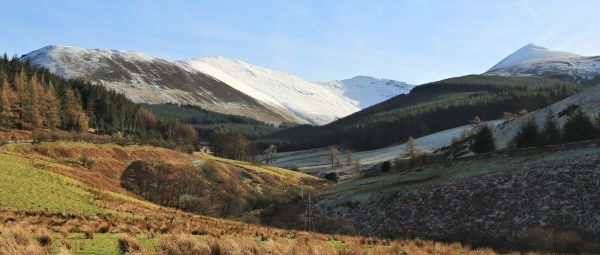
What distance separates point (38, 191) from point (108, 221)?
2120 cm

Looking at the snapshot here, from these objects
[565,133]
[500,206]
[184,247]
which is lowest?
[500,206]

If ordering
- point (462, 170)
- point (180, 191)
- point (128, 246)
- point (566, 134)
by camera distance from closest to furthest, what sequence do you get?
1. point (128, 246)
2. point (462, 170)
3. point (566, 134)
4. point (180, 191)

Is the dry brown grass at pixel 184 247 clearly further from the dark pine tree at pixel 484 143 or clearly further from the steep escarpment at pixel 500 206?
the dark pine tree at pixel 484 143

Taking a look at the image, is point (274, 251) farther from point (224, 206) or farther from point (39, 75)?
point (39, 75)

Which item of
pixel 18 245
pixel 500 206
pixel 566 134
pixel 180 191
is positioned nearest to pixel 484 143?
pixel 566 134

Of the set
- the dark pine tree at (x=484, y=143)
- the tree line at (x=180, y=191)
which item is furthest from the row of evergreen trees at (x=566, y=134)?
the tree line at (x=180, y=191)

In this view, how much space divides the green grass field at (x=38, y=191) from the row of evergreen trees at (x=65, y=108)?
213 ft

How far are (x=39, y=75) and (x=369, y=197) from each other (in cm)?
13056

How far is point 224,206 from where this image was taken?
2916 inches

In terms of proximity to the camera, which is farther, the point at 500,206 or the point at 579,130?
the point at 579,130

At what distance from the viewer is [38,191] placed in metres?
44.0

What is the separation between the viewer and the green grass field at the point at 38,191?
127ft

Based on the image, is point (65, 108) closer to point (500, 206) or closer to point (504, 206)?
point (500, 206)

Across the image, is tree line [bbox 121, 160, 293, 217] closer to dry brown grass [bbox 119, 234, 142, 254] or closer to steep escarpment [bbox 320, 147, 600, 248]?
steep escarpment [bbox 320, 147, 600, 248]
